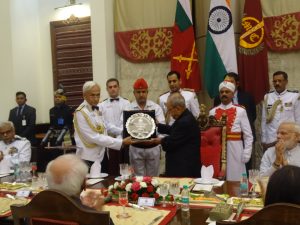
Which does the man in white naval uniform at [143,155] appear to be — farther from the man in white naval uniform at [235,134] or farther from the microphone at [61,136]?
the microphone at [61,136]

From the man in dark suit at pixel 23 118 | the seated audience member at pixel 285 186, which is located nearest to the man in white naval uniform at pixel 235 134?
the seated audience member at pixel 285 186

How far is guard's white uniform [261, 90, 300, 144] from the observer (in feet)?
16.9

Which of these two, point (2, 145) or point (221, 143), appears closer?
point (221, 143)

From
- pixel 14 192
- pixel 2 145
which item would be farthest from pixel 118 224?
pixel 2 145

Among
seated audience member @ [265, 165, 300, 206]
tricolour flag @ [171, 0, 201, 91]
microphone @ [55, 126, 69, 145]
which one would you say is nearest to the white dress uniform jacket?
seated audience member @ [265, 165, 300, 206]

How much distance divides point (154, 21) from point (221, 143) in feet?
10.4

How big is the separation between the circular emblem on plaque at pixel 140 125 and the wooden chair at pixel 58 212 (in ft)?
7.64

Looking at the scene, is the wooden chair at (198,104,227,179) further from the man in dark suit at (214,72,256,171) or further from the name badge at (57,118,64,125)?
the name badge at (57,118,64,125)

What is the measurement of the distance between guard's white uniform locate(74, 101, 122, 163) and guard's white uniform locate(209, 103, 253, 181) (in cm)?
128

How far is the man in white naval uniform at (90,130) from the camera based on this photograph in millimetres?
4168

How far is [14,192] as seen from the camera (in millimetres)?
3250

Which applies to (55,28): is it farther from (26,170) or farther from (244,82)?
(26,170)

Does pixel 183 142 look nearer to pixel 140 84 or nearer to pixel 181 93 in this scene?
pixel 140 84

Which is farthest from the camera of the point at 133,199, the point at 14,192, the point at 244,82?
the point at 244,82
